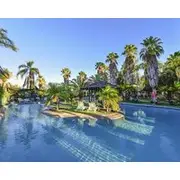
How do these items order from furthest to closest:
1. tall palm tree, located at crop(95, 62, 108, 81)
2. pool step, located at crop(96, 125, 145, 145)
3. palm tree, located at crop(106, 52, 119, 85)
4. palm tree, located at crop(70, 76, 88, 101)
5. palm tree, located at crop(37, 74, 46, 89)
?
1. palm tree, located at crop(37, 74, 46, 89)
2. tall palm tree, located at crop(95, 62, 108, 81)
3. palm tree, located at crop(106, 52, 119, 85)
4. palm tree, located at crop(70, 76, 88, 101)
5. pool step, located at crop(96, 125, 145, 145)

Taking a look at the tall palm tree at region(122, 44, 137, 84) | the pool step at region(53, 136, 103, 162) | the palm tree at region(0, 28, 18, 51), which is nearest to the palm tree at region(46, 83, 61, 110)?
the palm tree at region(0, 28, 18, 51)

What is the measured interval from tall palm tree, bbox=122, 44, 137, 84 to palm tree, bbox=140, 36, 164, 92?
5768mm

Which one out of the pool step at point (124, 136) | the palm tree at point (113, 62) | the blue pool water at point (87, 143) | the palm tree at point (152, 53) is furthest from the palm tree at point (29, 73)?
the pool step at point (124, 136)

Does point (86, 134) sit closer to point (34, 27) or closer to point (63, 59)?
point (34, 27)

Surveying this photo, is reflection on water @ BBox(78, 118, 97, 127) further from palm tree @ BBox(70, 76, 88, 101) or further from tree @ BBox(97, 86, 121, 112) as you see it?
palm tree @ BBox(70, 76, 88, 101)

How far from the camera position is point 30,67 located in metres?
37.9

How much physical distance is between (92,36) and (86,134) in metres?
19.2

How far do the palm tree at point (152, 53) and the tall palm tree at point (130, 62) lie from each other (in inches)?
227

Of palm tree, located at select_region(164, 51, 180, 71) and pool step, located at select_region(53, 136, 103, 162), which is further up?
palm tree, located at select_region(164, 51, 180, 71)

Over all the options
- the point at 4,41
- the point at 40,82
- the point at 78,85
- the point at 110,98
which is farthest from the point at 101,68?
the point at 4,41

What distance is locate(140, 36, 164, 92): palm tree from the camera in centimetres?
2675

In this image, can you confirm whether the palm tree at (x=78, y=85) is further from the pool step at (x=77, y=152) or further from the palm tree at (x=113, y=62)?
the pool step at (x=77, y=152)

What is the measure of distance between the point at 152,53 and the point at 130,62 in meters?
7.70
